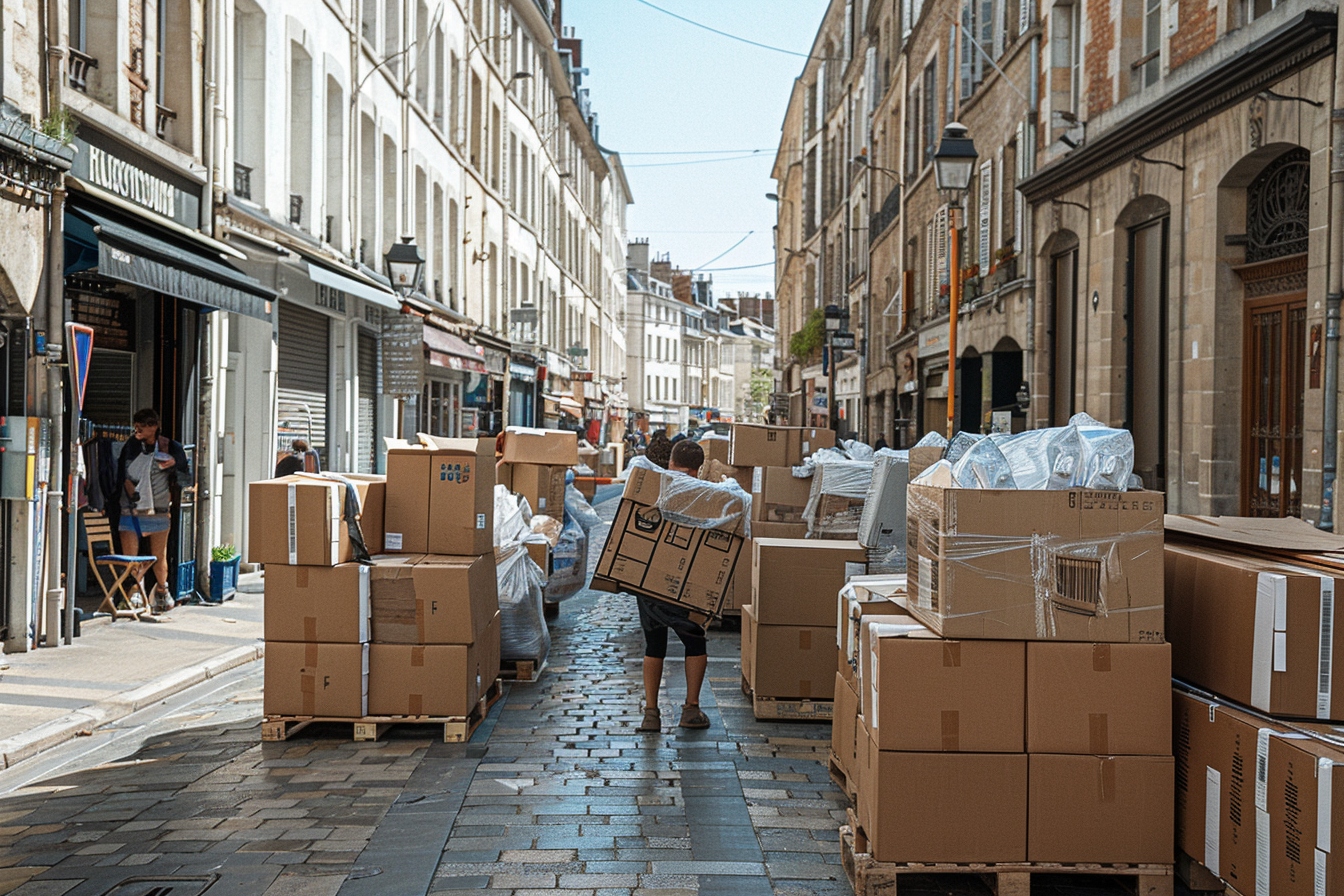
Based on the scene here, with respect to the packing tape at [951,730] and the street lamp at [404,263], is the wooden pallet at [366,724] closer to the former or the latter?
the packing tape at [951,730]

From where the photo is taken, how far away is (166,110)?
1246cm

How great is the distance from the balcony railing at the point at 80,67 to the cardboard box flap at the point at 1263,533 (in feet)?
31.7

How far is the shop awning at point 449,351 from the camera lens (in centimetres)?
2136

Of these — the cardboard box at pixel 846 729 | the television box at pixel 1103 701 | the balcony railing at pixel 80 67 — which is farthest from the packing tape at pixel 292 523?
the balcony railing at pixel 80 67

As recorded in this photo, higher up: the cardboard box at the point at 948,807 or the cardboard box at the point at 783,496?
the cardboard box at the point at 783,496

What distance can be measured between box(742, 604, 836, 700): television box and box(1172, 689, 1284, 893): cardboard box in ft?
9.37

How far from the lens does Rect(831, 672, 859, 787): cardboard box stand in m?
4.98

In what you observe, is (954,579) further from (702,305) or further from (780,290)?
(702,305)

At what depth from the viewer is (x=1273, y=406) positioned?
10617 millimetres

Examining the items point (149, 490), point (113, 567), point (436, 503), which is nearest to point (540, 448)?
point (149, 490)

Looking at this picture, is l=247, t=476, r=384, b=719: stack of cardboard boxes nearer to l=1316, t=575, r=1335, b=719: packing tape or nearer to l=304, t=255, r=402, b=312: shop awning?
l=1316, t=575, r=1335, b=719: packing tape

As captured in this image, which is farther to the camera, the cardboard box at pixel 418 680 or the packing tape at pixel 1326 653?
the cardboard box at pixel 418 680

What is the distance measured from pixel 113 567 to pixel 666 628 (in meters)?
6.02

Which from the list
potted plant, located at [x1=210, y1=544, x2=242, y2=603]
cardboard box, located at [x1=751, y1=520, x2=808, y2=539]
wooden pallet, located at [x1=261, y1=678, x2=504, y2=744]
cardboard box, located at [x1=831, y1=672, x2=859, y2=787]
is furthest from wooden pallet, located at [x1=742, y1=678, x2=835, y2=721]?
potted plant, located at [x1=210, y1=544, x2=242, y2=603]
